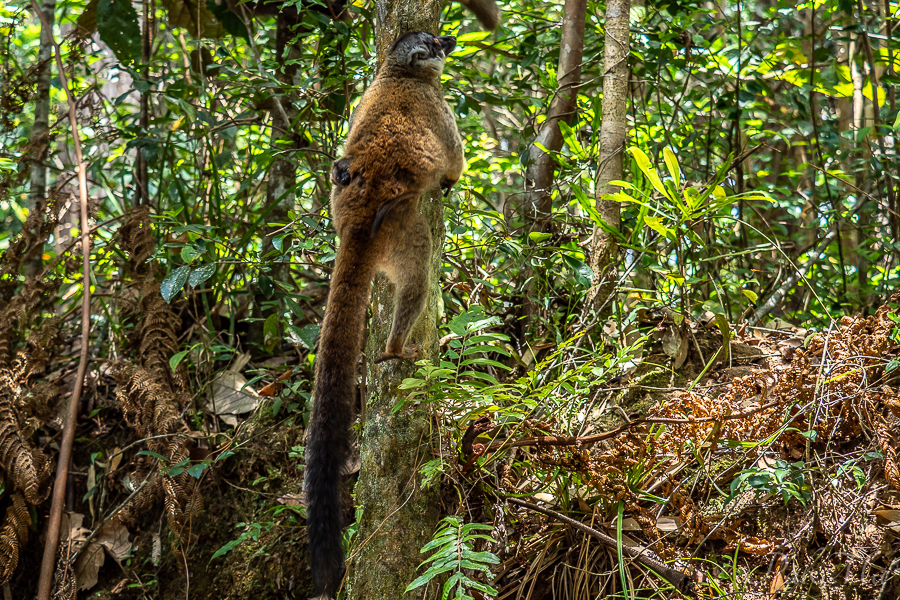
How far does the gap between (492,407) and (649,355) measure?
184cm

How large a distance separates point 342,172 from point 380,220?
1.15ft

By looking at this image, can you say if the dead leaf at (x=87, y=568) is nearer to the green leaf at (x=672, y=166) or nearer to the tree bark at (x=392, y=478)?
the tree bark at (x=392, y=478)

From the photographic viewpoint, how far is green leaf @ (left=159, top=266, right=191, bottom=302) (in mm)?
3871

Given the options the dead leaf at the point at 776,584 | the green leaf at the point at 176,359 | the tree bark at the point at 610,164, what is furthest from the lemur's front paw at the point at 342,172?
the dead leaf at the point at 776,584

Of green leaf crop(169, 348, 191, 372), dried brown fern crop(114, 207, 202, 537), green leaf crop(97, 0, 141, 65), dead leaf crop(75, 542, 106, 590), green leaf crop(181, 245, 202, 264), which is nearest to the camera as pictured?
green leaf crop(181, 245, 202, 264)

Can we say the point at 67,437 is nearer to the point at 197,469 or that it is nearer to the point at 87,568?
the point at 197,469

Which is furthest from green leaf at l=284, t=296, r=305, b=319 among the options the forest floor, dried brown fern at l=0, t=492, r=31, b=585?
dried brown fern at l=0, t=492, r=31, b=585

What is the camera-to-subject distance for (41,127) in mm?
5102

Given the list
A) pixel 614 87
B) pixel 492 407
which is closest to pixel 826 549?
pixel 492 407

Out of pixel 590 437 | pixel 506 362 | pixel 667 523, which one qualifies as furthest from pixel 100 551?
pixel 667 523

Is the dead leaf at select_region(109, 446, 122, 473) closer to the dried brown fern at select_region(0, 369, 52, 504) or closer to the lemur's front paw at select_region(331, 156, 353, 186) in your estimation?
the dried brown fern at select_region(0, 369, 52, 504)

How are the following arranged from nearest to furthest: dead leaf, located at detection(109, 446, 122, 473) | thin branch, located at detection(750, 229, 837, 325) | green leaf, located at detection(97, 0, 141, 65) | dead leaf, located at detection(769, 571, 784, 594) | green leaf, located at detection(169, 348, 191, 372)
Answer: dead leaf, located at detection(769, 571, 784, 594), green leaf, located at detection(169, 348, 191, 372), dead leaf, located at detection(109, 446, 122, 473), thin branch, located at detection(750, 229, 837, 325), green leaf, located at detection(97, 0, 141, 65)

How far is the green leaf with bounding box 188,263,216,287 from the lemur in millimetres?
1076

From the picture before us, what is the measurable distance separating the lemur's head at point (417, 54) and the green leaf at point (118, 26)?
2.96m
